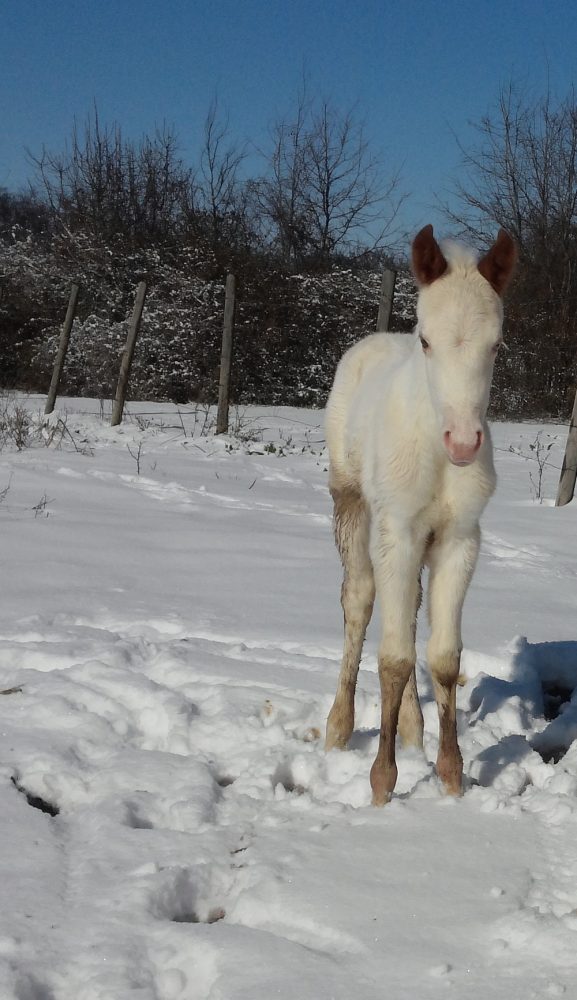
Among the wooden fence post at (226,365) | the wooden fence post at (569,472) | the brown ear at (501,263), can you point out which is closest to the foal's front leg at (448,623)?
the brown ear at (501,263)

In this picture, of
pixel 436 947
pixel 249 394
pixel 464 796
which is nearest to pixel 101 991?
pixel 436 947

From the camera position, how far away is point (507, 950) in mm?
1999

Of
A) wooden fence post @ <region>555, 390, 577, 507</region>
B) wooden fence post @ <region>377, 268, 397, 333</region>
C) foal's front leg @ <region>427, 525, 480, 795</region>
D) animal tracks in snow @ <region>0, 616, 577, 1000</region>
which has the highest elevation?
wooden fence post @ <region>377, 268, 397, 333</region>

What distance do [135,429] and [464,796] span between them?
11520 mm

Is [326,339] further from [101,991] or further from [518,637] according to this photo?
[101,991]

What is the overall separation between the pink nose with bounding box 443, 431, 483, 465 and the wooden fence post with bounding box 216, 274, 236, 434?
11122 mm

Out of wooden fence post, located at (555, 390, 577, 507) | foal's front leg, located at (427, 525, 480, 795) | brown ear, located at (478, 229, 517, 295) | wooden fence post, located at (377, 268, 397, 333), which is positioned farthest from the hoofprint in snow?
wooden fence post, located at (377, 268, 397, 333)

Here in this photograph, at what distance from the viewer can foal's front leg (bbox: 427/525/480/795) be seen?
298 cm

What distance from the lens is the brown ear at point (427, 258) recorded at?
8.69ft

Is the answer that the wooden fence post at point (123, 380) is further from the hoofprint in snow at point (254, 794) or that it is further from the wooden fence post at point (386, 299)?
the hoofprint in snow at point (254, 794)

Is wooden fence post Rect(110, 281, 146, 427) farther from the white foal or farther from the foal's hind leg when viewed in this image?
the white foal

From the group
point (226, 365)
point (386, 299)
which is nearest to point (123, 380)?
point (226, 365)

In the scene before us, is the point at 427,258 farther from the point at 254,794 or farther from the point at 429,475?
the point at 254,794

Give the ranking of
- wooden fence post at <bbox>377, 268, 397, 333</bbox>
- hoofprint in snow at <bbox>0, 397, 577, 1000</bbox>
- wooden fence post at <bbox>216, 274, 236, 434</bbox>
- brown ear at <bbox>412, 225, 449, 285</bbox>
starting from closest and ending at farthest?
hoofprint in snow at <bbox>0, 397, 577, 1000</bbox>
brown ear at <bbox>412, 225, 449, 285</bbox>
wooden fence post at <bbox>377, 268, 397, 333</bbox>
wooden fence post at <bbox>216, 274, 236, 434</bbox>
